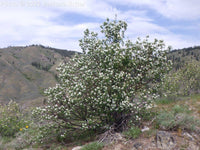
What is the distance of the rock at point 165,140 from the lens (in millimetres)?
6885

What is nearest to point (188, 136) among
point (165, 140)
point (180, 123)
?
point (180, 123)

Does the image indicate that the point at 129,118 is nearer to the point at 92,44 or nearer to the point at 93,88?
the point at 93,88

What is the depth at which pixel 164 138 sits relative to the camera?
7.16 metres

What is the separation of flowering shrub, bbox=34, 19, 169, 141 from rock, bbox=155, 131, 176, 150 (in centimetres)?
143

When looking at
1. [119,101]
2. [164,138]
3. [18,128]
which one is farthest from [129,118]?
[18,128]

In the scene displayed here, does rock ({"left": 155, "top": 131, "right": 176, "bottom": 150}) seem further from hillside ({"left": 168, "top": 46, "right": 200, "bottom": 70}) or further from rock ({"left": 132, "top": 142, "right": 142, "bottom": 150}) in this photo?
hillside ({"left": 168, "top": 46, "right": 200, "bottom": 70})

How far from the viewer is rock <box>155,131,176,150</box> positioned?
6.88 metres

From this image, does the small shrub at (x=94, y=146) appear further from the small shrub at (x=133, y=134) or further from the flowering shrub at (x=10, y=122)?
the flowering shrub at (x=10, y=122)

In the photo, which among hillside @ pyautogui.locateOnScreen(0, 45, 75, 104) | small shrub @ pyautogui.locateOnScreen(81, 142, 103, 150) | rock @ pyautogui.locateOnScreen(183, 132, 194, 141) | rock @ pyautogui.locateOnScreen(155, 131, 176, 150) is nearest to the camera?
rock @ pyautogui.locateOnScreen(155, 131, 176, 150)

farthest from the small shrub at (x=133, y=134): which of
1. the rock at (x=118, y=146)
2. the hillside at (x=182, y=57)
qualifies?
the hillside at (x=182, y=57)

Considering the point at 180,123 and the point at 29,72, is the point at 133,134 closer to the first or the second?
the point at 180,123

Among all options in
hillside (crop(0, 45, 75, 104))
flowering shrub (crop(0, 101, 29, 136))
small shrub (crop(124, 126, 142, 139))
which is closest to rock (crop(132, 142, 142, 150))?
small shrub (crop(124, 126, 142, 139))

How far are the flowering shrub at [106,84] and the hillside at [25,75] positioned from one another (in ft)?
A: 287

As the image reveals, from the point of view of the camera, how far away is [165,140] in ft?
23.2
